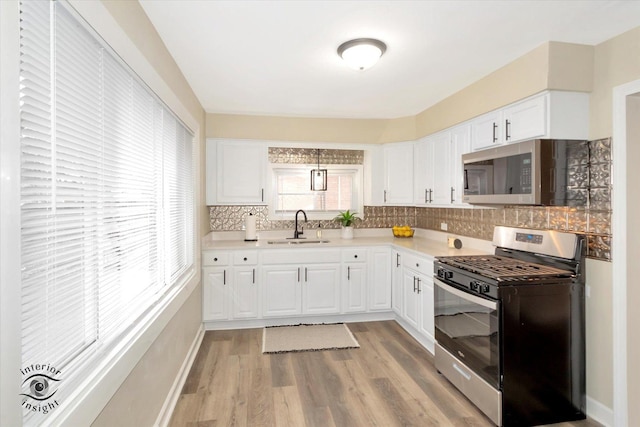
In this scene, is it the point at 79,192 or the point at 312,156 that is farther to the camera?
the point at 312,156

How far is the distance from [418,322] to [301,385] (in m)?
1.37

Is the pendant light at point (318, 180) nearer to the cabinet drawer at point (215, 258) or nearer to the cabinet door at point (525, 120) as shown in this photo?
the cabinet drawer at point (215, 258)

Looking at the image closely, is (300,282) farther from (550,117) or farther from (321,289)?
(550,117)

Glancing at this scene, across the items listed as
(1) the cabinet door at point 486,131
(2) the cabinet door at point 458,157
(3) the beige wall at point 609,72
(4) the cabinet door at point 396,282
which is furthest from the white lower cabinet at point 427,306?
(3) the beige wall at point 609,72

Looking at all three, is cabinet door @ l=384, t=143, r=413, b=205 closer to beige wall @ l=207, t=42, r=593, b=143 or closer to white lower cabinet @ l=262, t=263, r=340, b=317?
beige wall @ l=207, t=42, r=593, b=143

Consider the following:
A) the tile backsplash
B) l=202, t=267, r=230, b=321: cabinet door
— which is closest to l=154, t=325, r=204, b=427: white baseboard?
l=202, t=267, r=230, b=321: cabinet door

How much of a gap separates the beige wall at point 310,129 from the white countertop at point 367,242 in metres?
1.19

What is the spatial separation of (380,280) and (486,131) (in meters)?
2.01

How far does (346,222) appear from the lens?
4.60m

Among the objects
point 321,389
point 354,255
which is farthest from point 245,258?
point 321,389

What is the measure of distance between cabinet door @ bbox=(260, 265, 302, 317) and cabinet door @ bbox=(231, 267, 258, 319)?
10 cm

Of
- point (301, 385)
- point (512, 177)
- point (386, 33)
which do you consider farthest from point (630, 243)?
point (301, 385)

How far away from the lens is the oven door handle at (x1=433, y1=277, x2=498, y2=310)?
2.29 metres

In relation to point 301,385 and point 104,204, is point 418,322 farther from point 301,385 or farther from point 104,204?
point 104,204
